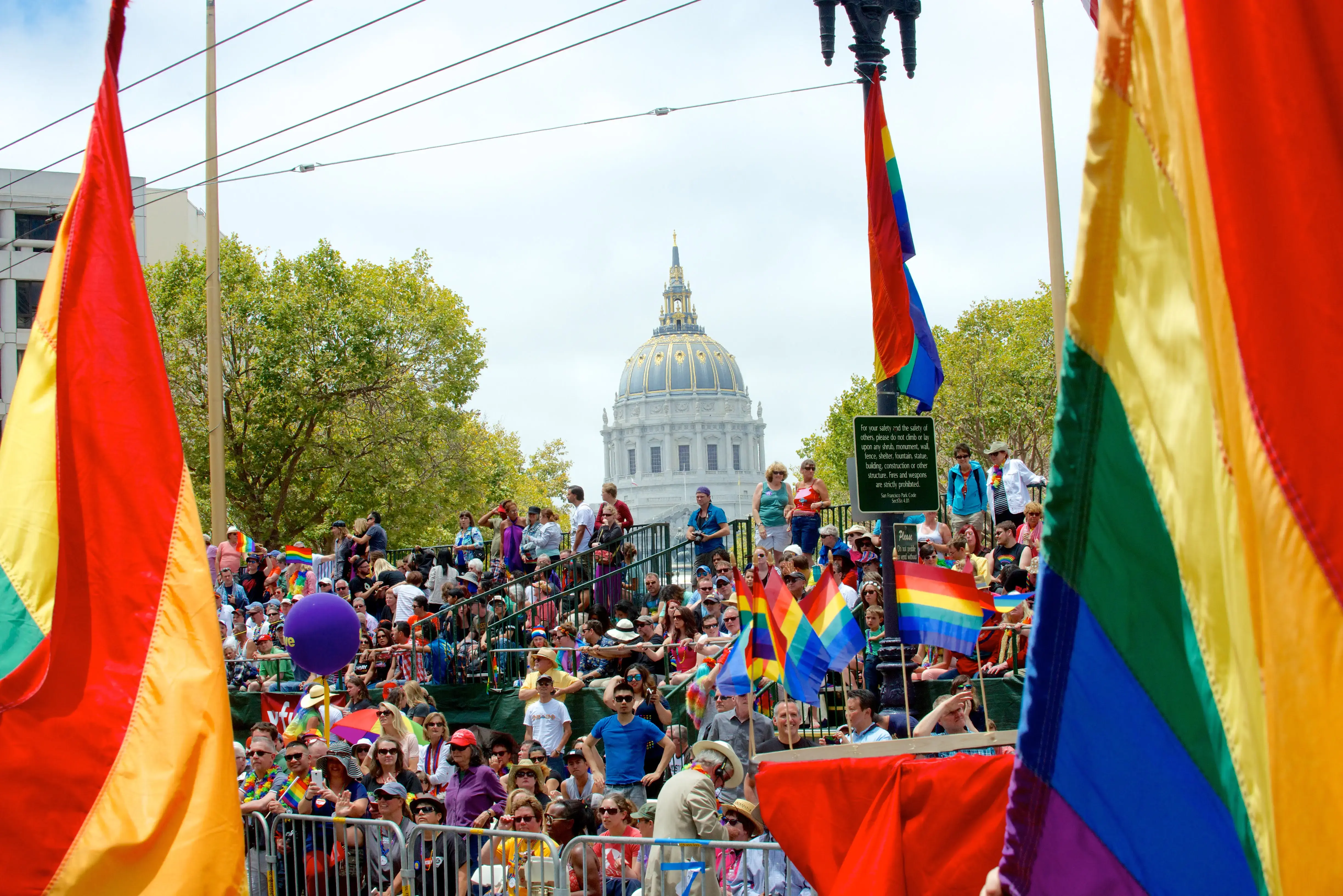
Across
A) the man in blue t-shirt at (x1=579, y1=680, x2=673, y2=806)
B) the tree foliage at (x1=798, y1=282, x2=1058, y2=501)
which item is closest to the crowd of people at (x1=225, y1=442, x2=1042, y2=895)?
the man in blue t-shirt at (x1=579, y1=680, x2=673, y2=806)

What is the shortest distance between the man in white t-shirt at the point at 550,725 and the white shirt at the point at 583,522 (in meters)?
7.65

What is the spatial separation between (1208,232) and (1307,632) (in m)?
0.61

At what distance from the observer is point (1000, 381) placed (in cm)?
4956

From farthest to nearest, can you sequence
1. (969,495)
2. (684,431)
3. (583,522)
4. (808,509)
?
(684,431), (583,522), (969,495), (808,509)

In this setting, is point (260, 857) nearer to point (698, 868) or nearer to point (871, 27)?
point (698, 868)

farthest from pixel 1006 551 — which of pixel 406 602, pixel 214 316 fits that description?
pixel 214 316

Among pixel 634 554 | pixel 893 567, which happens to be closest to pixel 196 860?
pixel 893 567

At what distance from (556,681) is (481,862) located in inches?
196

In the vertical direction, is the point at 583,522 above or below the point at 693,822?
above

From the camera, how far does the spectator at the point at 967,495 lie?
1733 cm

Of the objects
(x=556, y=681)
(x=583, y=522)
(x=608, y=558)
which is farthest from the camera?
(x=583, y=522)

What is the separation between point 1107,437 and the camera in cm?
229

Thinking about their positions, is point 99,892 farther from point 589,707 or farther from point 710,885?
point 589,707

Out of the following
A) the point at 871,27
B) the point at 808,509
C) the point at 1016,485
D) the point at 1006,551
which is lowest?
the point at 1006,551
